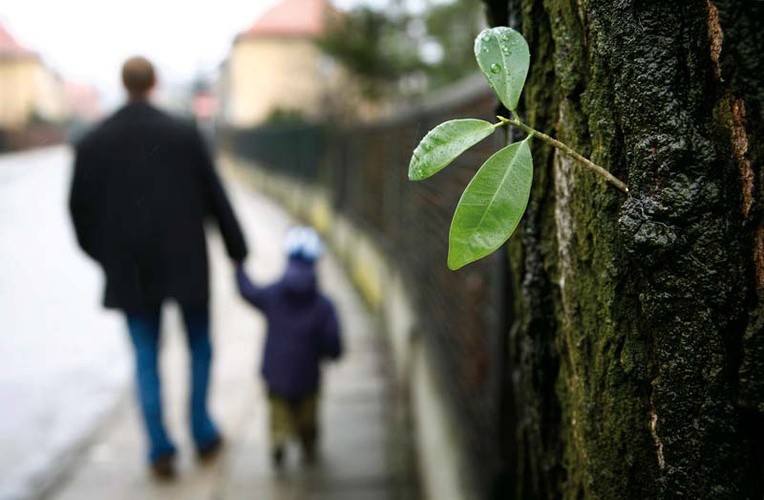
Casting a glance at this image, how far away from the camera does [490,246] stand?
722 mm

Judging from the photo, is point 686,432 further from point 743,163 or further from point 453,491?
point 453,491

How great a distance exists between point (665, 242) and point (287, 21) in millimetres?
51967

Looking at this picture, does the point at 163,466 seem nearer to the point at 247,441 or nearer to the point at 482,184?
the point at 247,441

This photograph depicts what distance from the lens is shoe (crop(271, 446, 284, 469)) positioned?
4004mm

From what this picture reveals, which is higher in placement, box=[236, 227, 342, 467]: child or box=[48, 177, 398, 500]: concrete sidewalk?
box=[236, 227, 342, 467]: child

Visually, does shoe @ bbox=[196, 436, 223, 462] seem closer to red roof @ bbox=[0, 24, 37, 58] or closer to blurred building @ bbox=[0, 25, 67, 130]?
red roof @ bbox=[0, 24, 37, 58]

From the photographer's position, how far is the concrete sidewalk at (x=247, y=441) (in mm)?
3758

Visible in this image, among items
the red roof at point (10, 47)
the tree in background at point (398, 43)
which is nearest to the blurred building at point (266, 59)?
the red roof at point (10, 47)

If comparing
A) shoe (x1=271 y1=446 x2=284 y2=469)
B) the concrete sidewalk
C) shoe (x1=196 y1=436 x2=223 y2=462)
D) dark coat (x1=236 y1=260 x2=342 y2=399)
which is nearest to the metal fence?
dark coat (x1=236 y1=260 x2=342 y2=399)

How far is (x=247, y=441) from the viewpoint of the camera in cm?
432

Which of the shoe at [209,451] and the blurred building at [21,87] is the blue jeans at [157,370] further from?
the blurred building at [21,87]

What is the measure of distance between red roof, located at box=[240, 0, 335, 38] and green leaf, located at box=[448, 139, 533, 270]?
4802cm

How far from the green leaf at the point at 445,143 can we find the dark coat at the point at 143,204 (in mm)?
3021

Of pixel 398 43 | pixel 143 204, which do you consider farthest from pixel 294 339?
pixel 398 43
